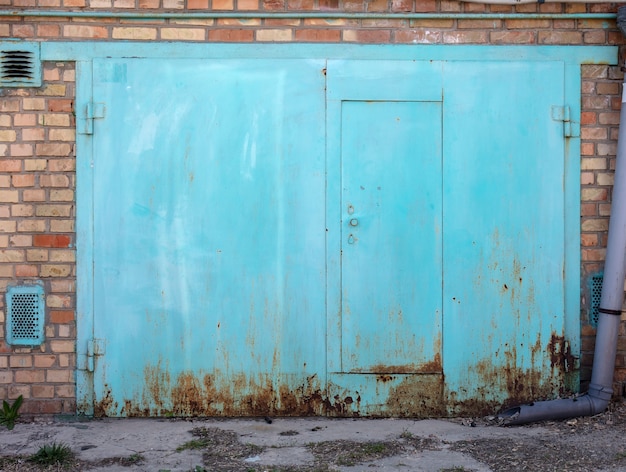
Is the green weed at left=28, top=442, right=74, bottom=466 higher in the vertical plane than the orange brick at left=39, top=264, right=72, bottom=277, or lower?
lower

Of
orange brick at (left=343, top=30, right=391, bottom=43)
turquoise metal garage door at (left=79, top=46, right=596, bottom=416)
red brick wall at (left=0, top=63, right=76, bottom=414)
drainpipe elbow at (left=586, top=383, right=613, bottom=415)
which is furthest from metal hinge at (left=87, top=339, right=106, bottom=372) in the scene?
drainpipe elbow at (left=586, top=383, right=613, bottom=415)

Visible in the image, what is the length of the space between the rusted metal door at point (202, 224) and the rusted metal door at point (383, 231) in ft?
0.40

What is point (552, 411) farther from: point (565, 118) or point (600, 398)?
point (565, 118)

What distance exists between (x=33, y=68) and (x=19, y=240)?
1.03 metres

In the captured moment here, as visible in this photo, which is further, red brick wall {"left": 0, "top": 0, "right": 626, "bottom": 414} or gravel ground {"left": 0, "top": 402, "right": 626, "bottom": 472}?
red brick wall {"left": 0, "top": 0, "right": 626, "bottom": 414}

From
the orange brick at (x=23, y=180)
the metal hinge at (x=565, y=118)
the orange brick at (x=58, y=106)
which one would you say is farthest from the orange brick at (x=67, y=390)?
the metal hinge at (x=565, y=118)

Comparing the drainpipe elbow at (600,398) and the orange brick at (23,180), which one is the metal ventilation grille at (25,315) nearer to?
the orange brick at (23,180)

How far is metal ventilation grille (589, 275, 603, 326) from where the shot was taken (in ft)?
14.9

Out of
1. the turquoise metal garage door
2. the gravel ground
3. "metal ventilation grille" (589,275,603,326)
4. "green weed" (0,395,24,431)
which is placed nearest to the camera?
the gravel ground

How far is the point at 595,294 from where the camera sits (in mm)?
4551

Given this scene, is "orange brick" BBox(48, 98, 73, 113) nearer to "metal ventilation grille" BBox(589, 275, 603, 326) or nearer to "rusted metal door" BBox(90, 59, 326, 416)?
"rusted metal door" BBox(90, 59, 326, 416)

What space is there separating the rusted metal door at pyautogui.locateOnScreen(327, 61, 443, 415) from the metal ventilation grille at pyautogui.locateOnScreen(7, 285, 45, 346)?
68.5 inches

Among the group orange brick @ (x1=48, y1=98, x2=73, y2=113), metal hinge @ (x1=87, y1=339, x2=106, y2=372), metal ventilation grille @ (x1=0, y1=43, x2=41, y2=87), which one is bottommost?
metal hinge @ (x1=87, y1=339, x2=106, y2=372)

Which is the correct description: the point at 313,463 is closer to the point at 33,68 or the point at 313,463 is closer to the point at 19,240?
the point at 19,240
